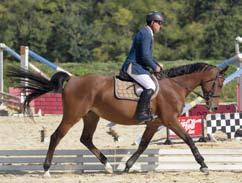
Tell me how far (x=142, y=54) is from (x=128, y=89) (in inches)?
20.6

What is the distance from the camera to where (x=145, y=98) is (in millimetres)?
10141

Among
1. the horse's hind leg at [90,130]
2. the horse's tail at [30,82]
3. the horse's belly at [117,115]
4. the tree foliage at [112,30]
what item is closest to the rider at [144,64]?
the horse's belly at [117,115]

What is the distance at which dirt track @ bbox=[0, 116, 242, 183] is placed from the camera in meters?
9.72

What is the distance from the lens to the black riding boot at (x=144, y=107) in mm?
10125

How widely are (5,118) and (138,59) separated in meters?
12.9

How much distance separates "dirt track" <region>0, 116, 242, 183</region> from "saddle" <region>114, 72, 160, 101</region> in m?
1.05

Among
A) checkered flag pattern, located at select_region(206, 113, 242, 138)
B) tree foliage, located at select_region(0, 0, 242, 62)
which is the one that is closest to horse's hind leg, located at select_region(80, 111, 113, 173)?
checkered flag pattern, located at select_region(206, 113, 242, 138)

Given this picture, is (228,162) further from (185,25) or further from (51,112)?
(185,25)

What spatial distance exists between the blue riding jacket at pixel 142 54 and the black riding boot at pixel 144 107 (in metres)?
0.30

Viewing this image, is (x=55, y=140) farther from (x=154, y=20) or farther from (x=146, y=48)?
(x=154, y=20)

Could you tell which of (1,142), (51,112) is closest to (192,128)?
(1,142)

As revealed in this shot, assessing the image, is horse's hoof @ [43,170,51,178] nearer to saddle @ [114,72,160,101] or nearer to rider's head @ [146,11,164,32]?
saddle @ [114,72,160,101]

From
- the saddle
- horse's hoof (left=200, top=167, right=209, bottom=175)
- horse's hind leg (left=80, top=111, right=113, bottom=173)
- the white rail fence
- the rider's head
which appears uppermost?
the rider's head

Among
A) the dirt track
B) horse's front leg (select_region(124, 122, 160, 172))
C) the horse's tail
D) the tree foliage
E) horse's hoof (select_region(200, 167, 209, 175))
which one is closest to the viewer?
the dirt track
